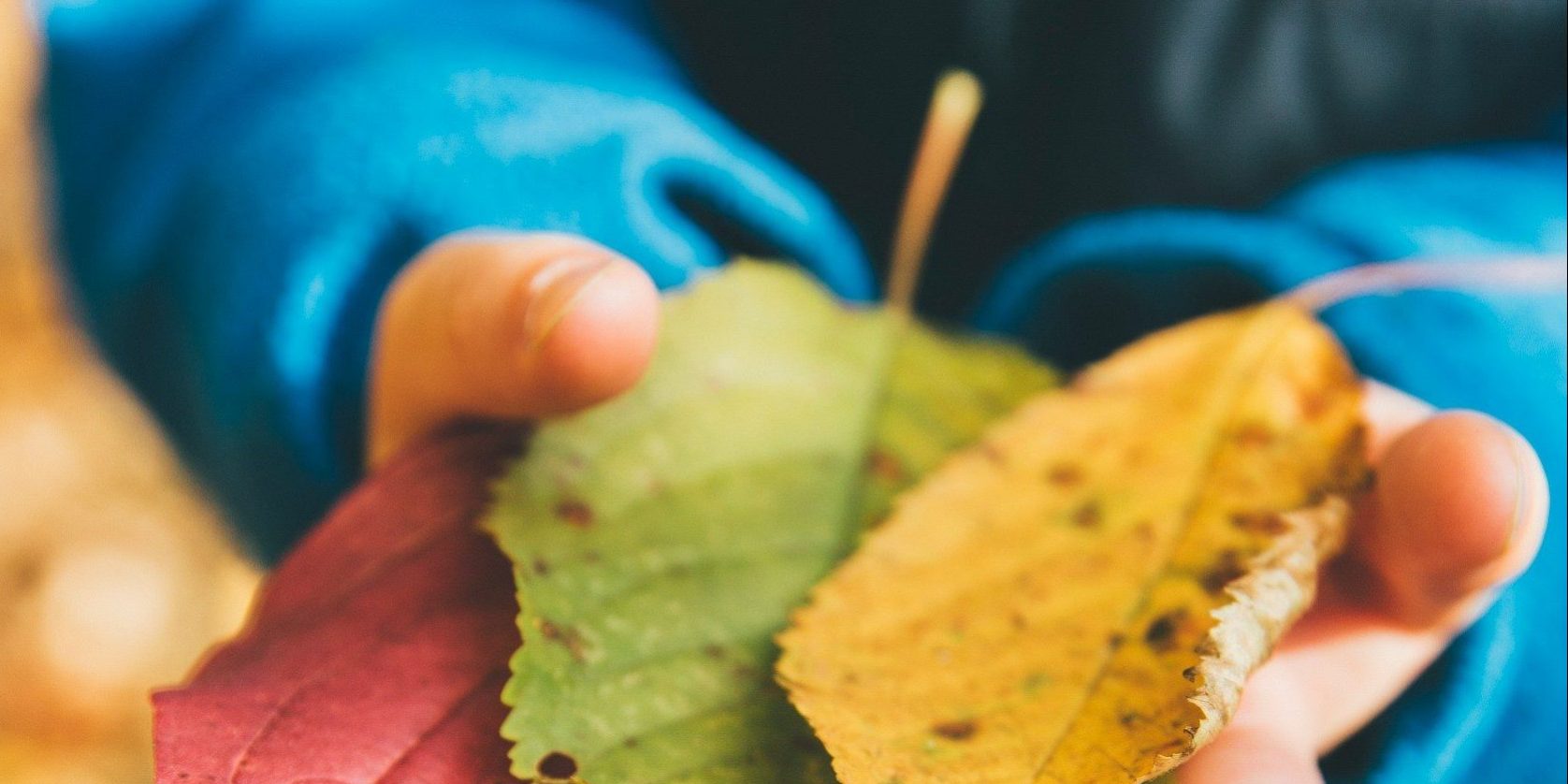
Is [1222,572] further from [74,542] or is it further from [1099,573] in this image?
[74,542]

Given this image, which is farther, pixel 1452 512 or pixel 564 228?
pixel 564 228

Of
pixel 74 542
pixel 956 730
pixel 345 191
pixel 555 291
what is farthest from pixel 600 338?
pixel 74 542

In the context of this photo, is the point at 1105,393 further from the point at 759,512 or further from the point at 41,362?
the point at 41,362

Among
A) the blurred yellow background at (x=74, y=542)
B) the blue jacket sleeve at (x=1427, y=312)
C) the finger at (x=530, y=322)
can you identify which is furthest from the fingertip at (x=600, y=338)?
the blurred yellow background at (x=74, y=542)

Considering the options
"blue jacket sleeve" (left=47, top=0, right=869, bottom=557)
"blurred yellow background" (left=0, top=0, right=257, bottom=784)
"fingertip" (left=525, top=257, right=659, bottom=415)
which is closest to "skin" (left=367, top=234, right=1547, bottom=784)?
"fingertip" (left=525, top=257, right=659, bottom=415)

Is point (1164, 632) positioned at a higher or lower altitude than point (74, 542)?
higher

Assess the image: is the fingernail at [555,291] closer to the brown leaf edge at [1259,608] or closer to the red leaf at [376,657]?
the red leaf at [376,657]
